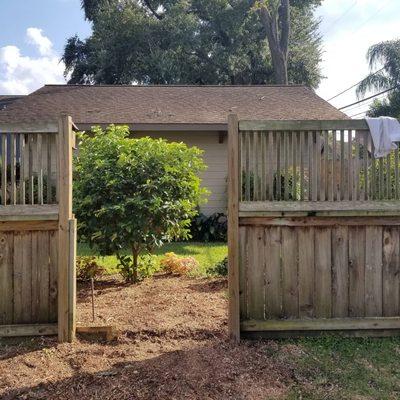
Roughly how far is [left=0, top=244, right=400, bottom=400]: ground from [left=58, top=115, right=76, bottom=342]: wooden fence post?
A: 19 centimetres

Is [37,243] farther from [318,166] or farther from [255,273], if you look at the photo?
[318,166]

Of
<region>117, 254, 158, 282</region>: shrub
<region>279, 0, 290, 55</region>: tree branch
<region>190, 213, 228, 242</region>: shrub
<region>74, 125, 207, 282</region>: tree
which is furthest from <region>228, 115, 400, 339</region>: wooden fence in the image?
<region>279, 0, 290, 55</region>: tree branch

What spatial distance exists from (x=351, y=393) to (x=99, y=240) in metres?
3.66

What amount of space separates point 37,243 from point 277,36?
Answer: 21.1 metres

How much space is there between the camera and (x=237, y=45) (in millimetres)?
25875

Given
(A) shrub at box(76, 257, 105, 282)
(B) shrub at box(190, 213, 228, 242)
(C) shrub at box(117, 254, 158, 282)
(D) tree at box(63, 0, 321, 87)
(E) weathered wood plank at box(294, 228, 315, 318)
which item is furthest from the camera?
(D) tree at box(63, 0, 321, 87)

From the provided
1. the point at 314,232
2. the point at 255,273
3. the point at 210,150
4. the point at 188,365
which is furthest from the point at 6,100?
the point at 188,365

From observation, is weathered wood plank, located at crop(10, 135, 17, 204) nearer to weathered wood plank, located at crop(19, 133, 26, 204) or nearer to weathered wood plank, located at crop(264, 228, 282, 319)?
weathered wood plank, located at crop(19, 133, 26, 204)

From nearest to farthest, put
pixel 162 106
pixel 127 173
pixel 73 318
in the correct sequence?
1. pixel 73 318
2. pixel 127 173
3. pixel 162 106

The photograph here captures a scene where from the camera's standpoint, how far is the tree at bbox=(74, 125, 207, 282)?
5676 mm

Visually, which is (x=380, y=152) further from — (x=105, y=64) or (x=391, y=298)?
(x=105, y=64)

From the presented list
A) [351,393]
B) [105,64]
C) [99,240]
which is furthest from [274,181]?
[105,64]

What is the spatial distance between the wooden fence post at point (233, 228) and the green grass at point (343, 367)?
446 mm

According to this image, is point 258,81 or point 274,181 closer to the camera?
point 274,181
